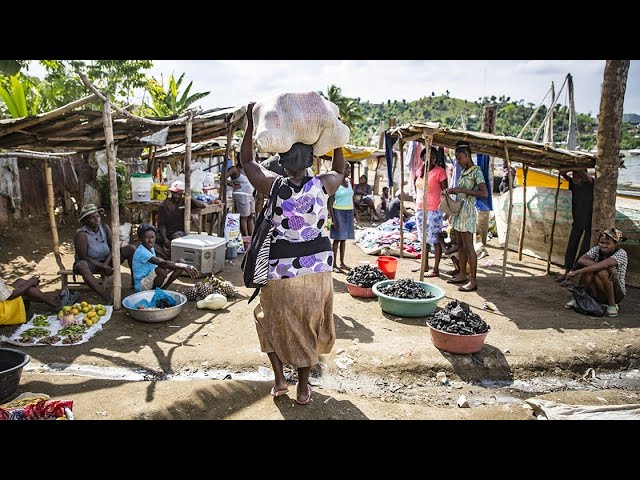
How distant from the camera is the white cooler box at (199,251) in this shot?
7219 mm

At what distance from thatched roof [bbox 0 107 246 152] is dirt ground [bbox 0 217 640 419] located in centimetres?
231

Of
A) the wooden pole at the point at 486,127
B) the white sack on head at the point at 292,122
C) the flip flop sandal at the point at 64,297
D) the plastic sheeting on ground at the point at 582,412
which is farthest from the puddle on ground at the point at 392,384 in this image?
the wooden pole at the point at 486,127

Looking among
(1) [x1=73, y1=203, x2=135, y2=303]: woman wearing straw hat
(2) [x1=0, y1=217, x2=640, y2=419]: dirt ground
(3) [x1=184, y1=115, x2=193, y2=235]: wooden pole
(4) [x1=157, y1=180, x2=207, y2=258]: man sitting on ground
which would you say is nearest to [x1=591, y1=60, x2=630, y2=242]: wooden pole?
(2) [x1=0, y1=217, x2=640, y2=419]: dirt ground

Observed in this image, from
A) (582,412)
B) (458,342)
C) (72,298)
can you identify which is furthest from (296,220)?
(72,298)

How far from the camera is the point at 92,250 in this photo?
6.06m

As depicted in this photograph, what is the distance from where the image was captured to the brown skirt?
121 inches

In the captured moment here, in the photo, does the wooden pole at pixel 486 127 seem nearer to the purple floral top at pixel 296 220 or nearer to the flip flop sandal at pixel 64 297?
the purple floral top at pixel 296 220

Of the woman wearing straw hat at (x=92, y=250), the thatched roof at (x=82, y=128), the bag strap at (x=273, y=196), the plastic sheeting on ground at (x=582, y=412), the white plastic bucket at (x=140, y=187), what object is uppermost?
the thatched roof at (x=82, y=128)

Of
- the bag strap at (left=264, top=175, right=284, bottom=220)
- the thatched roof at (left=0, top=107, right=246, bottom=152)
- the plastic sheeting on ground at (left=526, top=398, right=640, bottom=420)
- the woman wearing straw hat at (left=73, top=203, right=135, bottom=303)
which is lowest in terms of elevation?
the plastic sheeting on ground at (left=526, top=398, right=640, bottom=420)

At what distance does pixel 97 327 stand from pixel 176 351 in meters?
1.17

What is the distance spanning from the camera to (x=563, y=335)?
526 centimetres

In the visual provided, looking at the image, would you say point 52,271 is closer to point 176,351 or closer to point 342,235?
point 176,351

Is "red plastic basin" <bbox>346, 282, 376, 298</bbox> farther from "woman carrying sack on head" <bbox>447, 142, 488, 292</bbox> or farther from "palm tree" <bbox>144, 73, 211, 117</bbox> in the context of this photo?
"palm tree" <bbox>144, 73, 211, 117</bbox>

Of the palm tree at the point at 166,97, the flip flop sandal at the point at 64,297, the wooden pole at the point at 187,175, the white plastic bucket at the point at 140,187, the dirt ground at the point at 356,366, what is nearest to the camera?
the dirt ground at the point at 356,366
